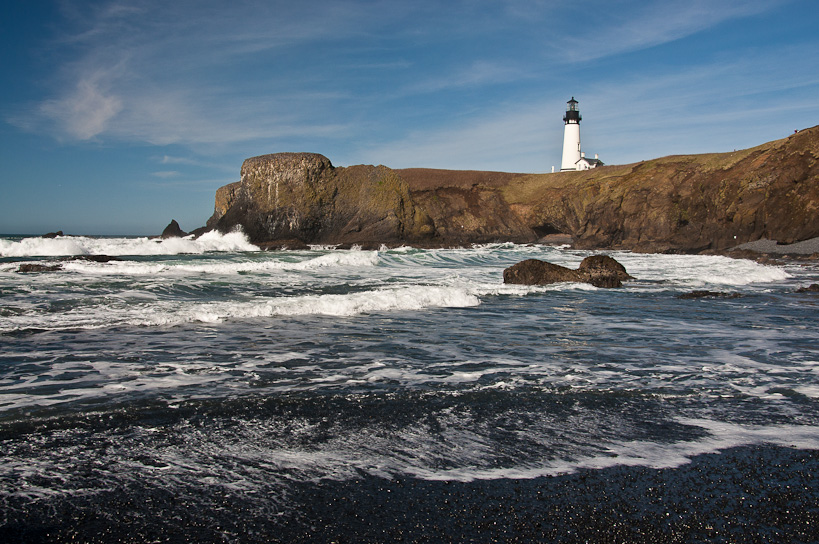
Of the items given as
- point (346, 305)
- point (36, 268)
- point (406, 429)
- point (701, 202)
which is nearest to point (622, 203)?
point (701, 202)

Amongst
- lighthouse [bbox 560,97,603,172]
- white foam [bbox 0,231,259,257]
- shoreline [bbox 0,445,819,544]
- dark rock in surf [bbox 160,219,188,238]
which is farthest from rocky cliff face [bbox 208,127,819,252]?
shoreline [bbox 0,445,819,544]

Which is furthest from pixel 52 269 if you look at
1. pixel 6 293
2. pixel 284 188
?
pixel 284 188

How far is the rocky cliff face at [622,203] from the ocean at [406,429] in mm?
27468

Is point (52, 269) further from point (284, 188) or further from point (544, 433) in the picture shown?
point (284, 188)

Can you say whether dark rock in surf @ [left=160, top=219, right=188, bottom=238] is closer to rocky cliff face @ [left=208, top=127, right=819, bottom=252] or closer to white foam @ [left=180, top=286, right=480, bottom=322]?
rocky cliff face @ [left=208, top=127, right=819, bottom=252]

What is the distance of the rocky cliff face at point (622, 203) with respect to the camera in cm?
3114

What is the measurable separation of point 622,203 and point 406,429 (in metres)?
46.2

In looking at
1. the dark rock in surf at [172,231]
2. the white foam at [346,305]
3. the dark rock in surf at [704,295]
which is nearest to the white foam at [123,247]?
the dark rock in surf at [172,231]

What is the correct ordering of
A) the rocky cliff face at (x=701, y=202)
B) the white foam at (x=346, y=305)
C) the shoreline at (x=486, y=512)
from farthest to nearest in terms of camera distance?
1. the rocky cliff face at (x=701, y=202)
2. the white foam at (x=346, y=305)
3. the shoreline at (x=486, y=512)

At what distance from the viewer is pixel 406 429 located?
367 centimetres

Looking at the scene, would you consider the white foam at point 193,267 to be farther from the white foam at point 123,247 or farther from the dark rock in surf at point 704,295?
the white foam at point 123,247

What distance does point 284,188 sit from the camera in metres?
42.0

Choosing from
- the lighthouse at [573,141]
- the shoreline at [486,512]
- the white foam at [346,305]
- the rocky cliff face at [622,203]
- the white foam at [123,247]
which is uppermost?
the lighthouse at [573,141]

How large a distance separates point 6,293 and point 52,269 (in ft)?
17.3
